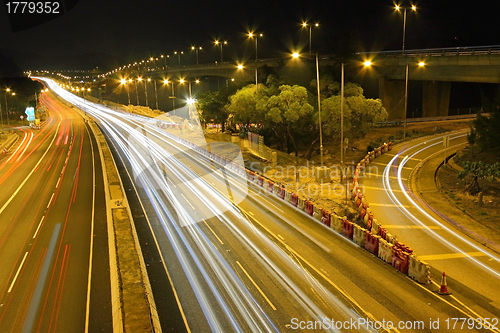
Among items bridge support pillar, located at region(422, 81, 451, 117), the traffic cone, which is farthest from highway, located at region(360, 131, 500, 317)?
bridge support pillar, located at region(422, 81, 451, 117)

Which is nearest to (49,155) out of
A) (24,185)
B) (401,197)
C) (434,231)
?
(24,185)

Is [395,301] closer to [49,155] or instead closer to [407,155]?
[407,155]

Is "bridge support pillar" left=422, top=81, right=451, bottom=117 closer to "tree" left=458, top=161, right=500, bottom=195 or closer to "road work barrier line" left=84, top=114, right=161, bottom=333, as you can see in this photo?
"tree" left=458, top=161, right=500, bottom=195

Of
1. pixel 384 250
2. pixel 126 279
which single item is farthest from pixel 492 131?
pixel 126 279

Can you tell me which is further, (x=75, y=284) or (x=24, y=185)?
(x=24, y=185)

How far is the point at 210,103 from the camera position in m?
61.3

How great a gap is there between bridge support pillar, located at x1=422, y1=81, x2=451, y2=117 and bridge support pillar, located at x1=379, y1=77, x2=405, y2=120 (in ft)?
14.7

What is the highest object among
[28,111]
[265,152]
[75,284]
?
[28,111]

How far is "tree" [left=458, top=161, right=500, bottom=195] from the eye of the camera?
23891 mm

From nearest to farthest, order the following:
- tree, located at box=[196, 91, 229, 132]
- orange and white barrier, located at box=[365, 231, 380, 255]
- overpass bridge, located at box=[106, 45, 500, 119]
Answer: orange and white barrier, located at box=[365, 231, 380, 255] → overpass bridge, located at box=[106, 45, 500, 119] → tree, located at box=[196, 91, 229, 132]

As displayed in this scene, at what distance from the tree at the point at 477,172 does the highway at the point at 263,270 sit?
11.9 m

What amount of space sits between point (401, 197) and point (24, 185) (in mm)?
28675

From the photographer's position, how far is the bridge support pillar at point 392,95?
57809 millimetres

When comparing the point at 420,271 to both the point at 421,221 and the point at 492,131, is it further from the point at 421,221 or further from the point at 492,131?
the point at 492,131
